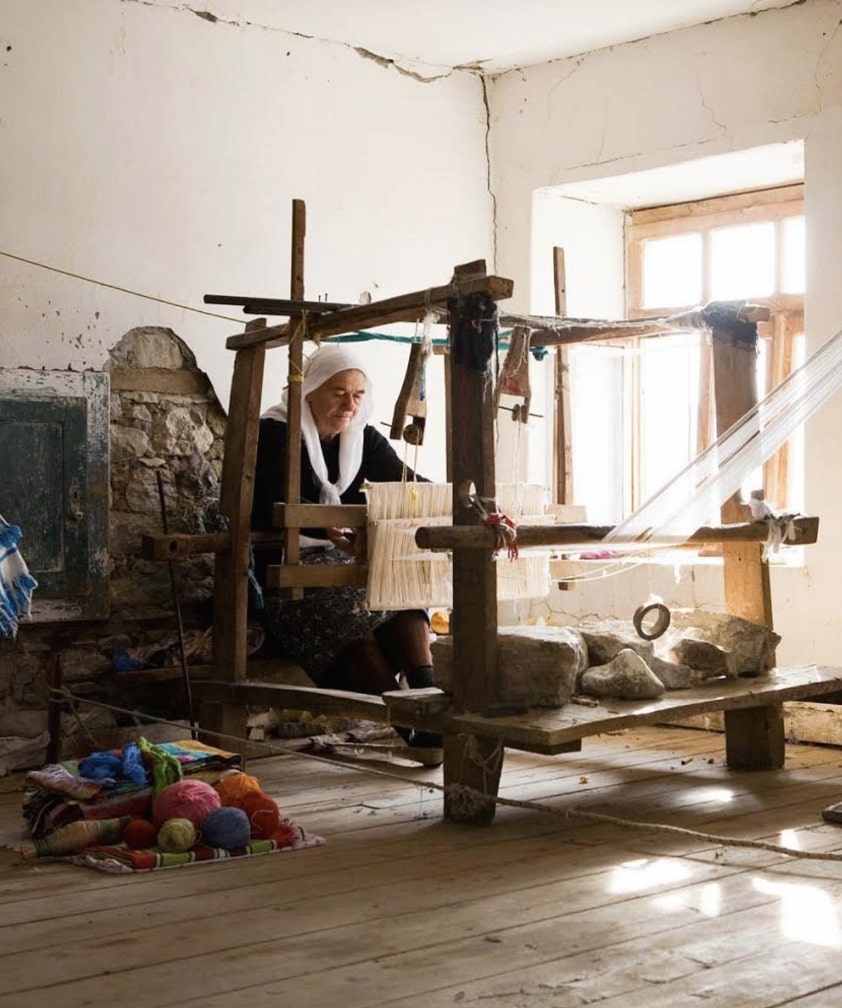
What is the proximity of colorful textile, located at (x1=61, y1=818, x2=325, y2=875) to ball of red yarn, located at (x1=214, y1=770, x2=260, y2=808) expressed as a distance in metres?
0.12

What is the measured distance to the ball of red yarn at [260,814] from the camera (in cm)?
332

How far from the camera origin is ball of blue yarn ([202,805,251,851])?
3203mm

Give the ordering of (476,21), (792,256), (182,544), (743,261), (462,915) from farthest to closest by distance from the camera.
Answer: (743,261), (792,256), (476,21), (182,544), (462,915)

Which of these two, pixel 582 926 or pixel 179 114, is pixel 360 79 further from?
pixel 582 926

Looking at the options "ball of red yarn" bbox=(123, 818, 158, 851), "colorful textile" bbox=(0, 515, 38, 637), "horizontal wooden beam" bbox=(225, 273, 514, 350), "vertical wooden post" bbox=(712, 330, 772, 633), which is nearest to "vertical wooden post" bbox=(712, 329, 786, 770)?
"vertical wooden post" bbox=(712, 330, 772, 633)

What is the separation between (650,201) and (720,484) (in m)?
2.40

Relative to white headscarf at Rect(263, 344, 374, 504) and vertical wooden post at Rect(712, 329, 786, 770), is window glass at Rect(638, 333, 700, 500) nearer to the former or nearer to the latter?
vertical wooden post at Rect(712, 329, 786, 770)

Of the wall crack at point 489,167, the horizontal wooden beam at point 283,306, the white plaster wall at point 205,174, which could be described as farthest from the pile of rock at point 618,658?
the wall crack at point 489,167

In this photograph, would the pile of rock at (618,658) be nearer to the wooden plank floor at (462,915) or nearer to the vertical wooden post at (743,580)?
the vertical wooden post at (743,580)

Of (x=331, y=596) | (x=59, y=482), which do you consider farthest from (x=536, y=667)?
(x=59, y=482)

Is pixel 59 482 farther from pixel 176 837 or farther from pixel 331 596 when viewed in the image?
pixel 176 837

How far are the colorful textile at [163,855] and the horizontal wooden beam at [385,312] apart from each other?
142cm

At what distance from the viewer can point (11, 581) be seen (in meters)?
3.89

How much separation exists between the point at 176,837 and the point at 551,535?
1232mm
